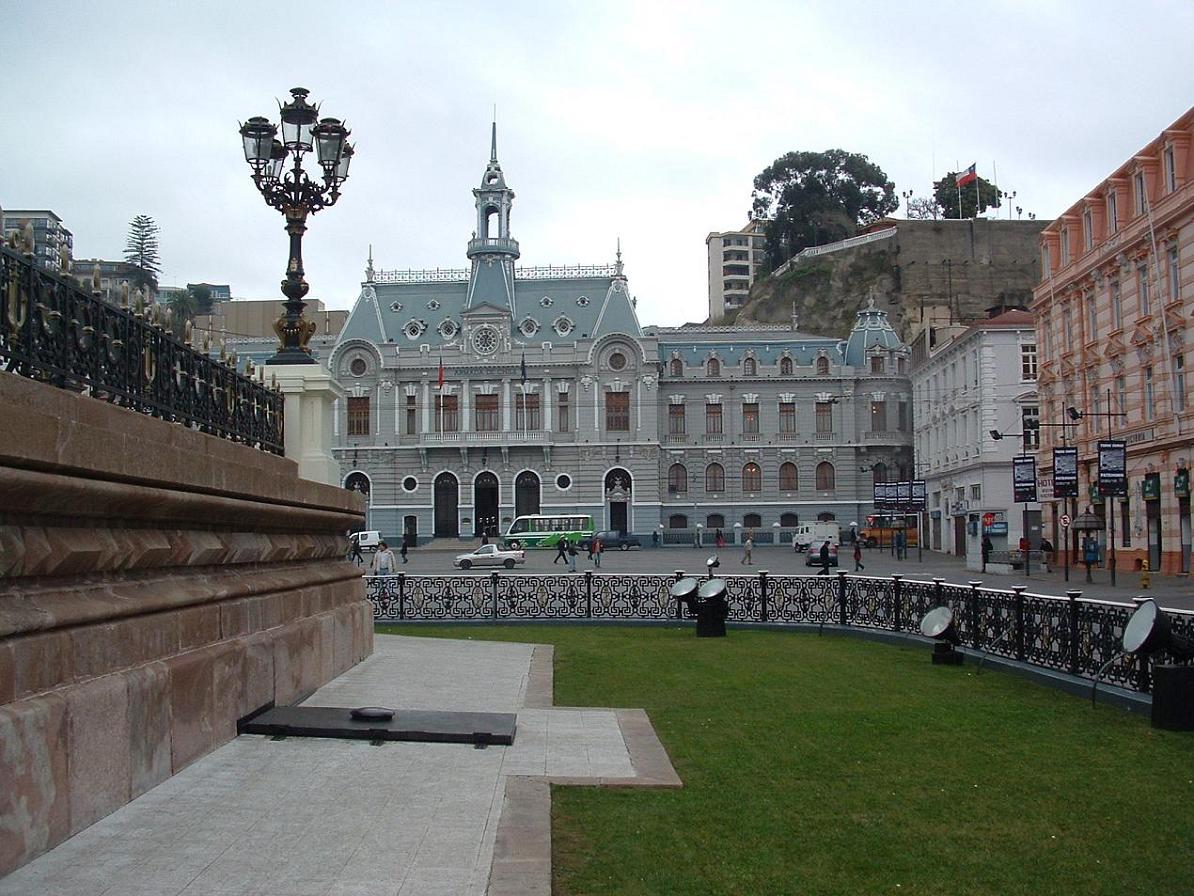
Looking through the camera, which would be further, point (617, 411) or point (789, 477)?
point (789, 477)

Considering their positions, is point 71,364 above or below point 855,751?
above

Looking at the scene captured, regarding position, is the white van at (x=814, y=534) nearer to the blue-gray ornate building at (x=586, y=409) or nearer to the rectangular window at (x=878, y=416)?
the blue-gray ornate building at (x=586, y=409)

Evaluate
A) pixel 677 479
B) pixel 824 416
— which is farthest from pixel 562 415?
pixel 824 416

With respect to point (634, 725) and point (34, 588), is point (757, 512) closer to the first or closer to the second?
point (634, 725)

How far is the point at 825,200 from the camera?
10556 cm

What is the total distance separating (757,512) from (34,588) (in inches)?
2543

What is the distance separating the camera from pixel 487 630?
68.0 ft

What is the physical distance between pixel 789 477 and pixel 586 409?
12419 mm

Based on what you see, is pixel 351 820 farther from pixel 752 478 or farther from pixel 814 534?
pixel 752 478

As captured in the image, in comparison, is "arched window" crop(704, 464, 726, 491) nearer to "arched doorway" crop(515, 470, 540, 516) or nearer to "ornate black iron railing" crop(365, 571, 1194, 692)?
"arched doorway" crop(515, 470, 540, 516)

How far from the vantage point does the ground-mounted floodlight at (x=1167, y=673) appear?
32.6ft

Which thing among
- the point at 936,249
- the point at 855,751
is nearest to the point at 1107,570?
the point at 855,751

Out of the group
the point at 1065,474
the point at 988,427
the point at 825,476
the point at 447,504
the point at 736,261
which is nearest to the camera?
the point at 1065,474

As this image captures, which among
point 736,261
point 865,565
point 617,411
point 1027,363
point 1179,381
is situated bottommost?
point 865,565
